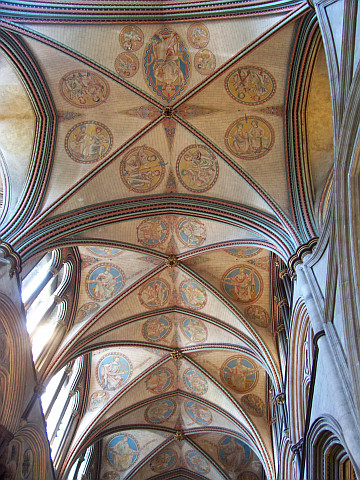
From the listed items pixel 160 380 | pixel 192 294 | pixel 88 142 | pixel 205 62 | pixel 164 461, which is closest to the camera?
pixel 205 62

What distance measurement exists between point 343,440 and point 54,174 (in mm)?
9771

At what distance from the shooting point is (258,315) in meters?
14.5

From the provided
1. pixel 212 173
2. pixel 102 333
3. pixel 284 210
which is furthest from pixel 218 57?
pixel 102 333

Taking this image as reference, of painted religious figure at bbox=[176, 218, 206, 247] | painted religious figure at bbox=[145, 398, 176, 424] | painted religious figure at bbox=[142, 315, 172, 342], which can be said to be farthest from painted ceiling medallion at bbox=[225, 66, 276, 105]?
painted religious figure at bbox=[145, 398, 176, 424]

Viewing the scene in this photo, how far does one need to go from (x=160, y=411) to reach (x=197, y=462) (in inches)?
117

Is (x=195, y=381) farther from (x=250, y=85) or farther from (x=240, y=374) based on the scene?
(x=250, y=85)

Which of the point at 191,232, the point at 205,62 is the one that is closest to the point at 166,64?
the point at 205,62

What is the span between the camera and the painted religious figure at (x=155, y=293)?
15203 millimetres

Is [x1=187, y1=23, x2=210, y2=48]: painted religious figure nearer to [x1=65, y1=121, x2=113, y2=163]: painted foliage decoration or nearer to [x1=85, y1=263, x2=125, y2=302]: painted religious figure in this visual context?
[x1=65, y1=121, x2=113, y2=163]: painted foliage decoration

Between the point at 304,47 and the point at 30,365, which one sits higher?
the point at 304,47

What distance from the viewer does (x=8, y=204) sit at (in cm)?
1179

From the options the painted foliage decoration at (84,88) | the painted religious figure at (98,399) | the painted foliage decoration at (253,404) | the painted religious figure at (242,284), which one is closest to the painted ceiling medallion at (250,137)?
the painted foliage decoration at (84,88)

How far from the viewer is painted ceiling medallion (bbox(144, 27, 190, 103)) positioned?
37.7ft

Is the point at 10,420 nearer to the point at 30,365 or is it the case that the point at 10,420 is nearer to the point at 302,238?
the point at 30,365
